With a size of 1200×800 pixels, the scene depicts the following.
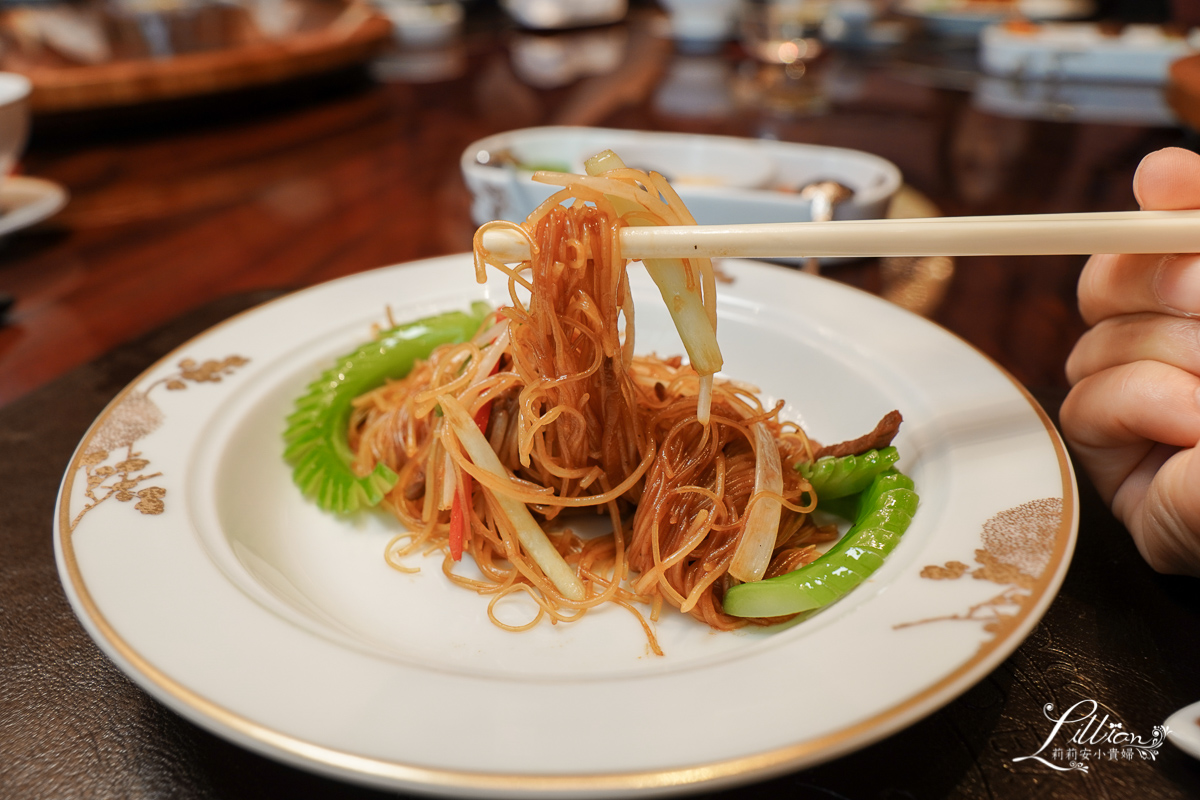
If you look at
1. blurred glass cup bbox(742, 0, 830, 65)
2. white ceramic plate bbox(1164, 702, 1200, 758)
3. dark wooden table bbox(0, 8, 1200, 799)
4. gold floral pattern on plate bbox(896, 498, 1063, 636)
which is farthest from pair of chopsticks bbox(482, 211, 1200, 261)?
blurred glass cup bbox(742, 0, 830, 65)

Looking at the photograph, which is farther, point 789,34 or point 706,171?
point 789,34

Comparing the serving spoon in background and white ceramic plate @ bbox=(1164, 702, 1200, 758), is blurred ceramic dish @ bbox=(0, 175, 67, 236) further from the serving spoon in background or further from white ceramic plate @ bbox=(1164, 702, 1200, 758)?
white ceramic plate @ bbox=(1164, 702, 1200, 758)

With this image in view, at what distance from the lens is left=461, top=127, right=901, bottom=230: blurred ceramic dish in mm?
2518

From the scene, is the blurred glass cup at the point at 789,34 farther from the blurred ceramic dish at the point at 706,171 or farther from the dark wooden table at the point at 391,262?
the blurred ceramic dish at the point at 706,171

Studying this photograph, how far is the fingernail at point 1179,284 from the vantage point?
1205mm

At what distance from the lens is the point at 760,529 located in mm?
1356

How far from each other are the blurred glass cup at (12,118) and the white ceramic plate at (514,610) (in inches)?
74.3

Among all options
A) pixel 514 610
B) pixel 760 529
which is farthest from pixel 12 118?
pixel 760 529

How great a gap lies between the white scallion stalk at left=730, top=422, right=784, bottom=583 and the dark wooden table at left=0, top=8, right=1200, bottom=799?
367 mm

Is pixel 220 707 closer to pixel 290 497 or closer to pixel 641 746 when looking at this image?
pixel 641 746

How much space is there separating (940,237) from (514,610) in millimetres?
983

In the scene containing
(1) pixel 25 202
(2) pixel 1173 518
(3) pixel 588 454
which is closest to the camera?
(2) pixel 1173 518

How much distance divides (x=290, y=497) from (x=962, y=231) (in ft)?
4.58
